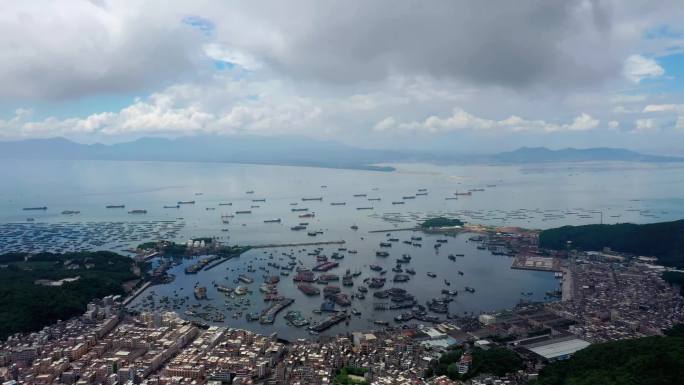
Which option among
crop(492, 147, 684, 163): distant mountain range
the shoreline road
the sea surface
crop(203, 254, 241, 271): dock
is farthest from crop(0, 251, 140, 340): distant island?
crop(492, 147, 684, 163): distant mountain range

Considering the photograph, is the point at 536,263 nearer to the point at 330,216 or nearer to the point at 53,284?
the point at 330,216

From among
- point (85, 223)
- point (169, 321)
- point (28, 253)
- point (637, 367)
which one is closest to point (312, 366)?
point (169, 321)

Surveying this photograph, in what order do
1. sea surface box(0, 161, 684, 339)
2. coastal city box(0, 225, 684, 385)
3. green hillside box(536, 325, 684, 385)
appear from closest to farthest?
green hillside box(536, 325, 684, 385), coastal city box(0, 225, 684, 385), sea surface box(0, 161, 684, 339)

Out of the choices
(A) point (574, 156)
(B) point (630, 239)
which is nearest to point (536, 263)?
(B) point (630, 239)

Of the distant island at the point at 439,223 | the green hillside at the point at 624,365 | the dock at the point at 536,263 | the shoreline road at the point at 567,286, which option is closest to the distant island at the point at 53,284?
the green hillside at the point at 624,365

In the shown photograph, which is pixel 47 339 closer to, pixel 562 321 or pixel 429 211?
pixel 562 321

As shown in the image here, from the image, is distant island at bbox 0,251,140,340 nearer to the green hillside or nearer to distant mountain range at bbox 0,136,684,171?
the green hillside
